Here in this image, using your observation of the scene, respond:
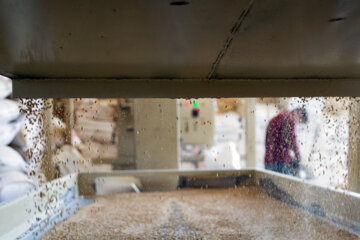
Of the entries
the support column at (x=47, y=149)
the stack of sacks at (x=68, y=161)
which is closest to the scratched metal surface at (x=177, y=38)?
the support column at (x=47, y=149)

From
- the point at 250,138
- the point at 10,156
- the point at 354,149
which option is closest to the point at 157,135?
the point at 10,156

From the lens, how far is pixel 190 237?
1.28m

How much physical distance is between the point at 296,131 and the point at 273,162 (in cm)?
31

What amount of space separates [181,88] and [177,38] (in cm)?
38

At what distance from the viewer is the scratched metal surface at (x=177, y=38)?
545mm

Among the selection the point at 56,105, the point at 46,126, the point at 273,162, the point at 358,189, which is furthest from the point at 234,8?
the point at 56,105

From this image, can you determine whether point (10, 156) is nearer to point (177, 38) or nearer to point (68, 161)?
point (68, 161)

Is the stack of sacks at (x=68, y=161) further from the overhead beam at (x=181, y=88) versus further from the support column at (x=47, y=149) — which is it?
the overhead beam at (x=181, y=88)

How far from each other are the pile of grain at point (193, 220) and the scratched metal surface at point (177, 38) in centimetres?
74

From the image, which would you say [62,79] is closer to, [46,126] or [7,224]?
[7,224]

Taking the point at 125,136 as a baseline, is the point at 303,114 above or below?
above

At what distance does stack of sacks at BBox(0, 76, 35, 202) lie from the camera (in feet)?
5.88

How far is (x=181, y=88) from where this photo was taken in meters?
1.06

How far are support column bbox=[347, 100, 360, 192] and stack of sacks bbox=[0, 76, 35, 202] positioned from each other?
217cm
